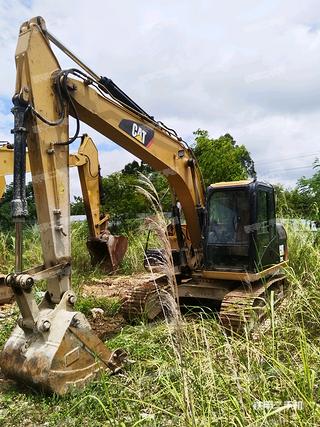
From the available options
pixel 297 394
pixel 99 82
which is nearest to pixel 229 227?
pixel 99 82

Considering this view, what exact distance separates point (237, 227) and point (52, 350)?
3.04m

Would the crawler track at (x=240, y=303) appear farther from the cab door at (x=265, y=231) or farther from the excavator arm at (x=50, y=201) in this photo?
the excavator arm at (x=50, y=201)

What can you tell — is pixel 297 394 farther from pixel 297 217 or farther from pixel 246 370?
pixel 297 217

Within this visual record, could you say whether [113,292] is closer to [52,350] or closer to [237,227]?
[237,227]

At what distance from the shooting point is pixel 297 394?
2.37 meters

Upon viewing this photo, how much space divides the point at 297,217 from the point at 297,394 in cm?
711

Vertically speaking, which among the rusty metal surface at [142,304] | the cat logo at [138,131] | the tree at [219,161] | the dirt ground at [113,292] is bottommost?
the dirt ground at [113,292]

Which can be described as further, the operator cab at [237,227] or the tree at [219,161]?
the tree at [219,161]

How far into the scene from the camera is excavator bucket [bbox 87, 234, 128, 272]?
10295 mm

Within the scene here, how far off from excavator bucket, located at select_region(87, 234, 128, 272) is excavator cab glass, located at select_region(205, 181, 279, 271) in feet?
14.9

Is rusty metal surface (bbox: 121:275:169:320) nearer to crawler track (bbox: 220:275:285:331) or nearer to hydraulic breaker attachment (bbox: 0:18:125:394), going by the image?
crawler track (bbox: 220:275:285:331)

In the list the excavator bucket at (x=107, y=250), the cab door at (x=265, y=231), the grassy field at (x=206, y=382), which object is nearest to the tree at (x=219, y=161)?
the excavator bucket at (x=107, y=250)

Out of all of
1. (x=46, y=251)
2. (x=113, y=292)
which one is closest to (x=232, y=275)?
(x=46, y=251)

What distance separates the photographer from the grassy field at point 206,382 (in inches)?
89.3
